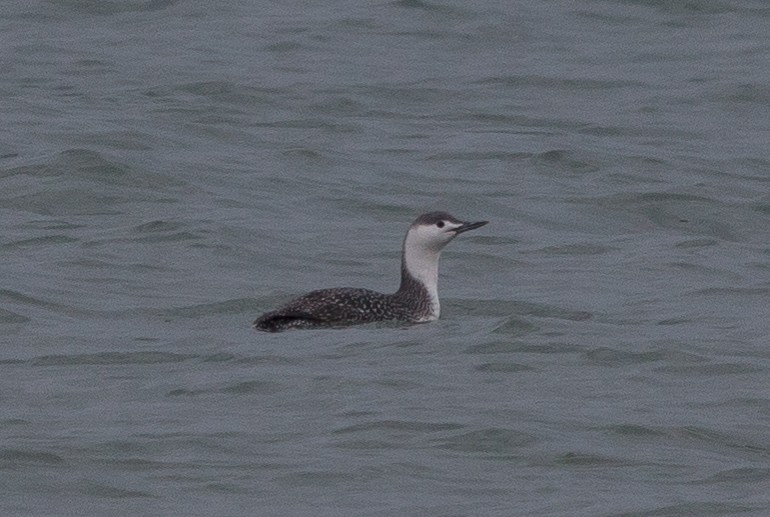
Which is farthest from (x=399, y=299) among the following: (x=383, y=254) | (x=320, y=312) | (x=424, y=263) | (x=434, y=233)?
(x=383, y=254)

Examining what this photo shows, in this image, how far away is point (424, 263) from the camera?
48.1 ft

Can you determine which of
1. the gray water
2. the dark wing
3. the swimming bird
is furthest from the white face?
the dark wing

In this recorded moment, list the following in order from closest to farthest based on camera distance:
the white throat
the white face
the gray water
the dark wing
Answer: the gray water → the dark wing → the white throat → the white face

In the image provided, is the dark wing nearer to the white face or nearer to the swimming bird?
the swimming bird

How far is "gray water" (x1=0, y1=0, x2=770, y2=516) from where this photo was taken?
398 inches

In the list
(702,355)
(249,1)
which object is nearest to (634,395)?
(702,355)

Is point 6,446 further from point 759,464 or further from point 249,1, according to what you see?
point 249,1

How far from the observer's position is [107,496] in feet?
31.5

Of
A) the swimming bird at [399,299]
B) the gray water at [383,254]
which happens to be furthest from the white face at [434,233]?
the gray water at [383,254]

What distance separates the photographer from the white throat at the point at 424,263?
47.5 feet

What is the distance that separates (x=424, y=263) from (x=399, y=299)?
0.51 m

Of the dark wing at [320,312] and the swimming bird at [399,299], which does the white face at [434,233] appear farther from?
the dark wing at [320,312]

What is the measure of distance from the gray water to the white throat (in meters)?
0.31

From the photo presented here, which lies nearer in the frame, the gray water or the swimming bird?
the gray water
